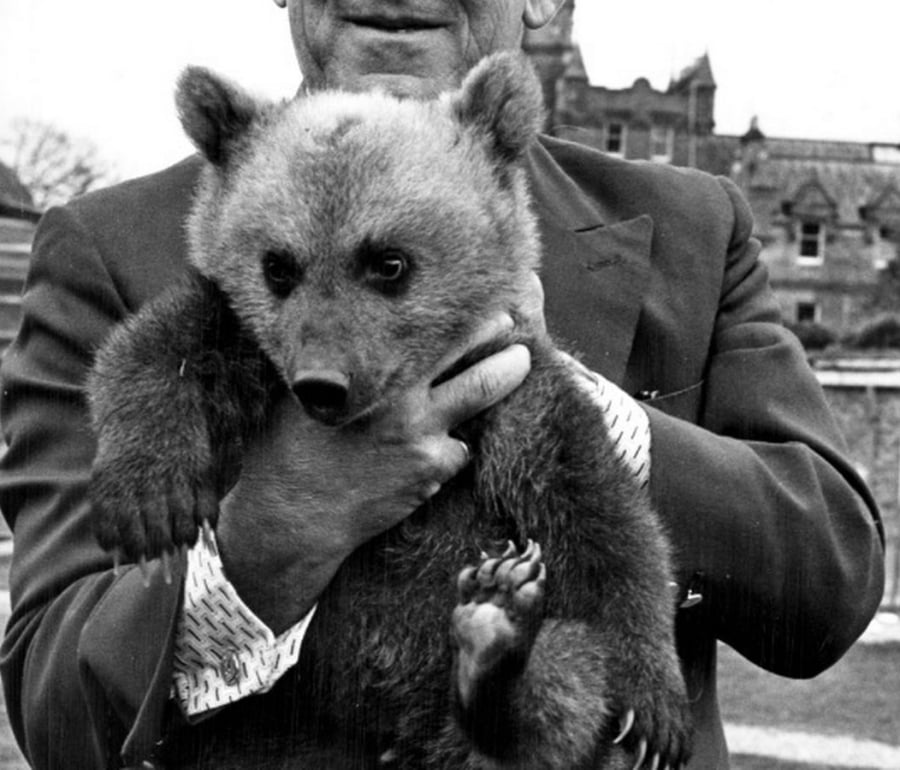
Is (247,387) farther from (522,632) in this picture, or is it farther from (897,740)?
(897,740)

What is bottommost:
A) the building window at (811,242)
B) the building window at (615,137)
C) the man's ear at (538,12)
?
the building window at (811,242)

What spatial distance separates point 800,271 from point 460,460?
50.4 meters

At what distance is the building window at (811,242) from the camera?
171ft

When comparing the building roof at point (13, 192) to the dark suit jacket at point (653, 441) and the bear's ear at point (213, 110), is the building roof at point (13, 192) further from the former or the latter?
the bear's ear at point (213, 110)

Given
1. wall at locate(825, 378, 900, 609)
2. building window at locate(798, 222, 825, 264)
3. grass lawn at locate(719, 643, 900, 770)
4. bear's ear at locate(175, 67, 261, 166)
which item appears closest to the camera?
bear's ear at locate(175, 67, 261, 166)

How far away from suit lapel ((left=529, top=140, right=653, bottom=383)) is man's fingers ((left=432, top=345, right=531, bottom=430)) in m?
0.46

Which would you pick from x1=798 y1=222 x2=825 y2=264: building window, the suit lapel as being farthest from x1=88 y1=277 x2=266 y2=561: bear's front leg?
x1=798 y1=222 x2=825 y2=264: building window

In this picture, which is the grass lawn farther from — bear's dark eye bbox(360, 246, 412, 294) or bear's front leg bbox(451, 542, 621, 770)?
bear's dark eye bbox(360, 246, 412, 294)

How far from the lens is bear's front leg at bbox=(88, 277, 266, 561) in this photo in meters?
2.69

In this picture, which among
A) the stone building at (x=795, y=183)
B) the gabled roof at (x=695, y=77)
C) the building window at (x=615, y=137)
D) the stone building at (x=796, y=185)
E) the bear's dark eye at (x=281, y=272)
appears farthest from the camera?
the building window at (x=615, y=137)

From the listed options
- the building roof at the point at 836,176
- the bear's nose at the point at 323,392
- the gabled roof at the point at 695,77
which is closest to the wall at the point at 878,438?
the gabled roof at the point at 695,77

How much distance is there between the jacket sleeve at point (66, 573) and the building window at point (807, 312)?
4550cm

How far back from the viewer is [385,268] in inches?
109

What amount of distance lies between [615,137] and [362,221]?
49.1 meters
